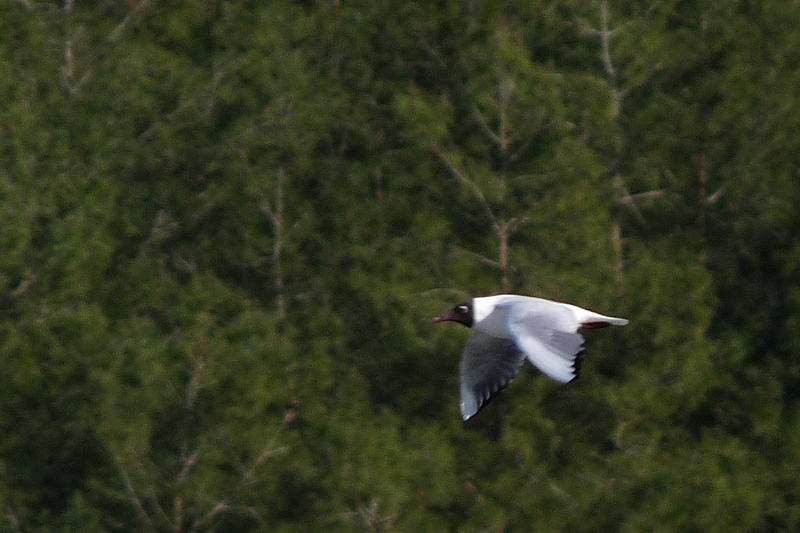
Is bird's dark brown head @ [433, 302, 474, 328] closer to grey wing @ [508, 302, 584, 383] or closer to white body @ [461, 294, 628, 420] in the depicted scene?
white body @ [461, 294, 628, 420]

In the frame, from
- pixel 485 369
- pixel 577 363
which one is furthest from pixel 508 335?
pixel 577 363

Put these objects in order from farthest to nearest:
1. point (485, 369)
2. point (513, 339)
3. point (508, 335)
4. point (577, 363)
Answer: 1. point (485, 369)
2. point (508, 335)
3. point (513, 339)
4. point (577, 363)

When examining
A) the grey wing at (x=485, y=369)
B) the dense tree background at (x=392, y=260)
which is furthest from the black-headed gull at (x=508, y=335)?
the dense tree background at (x=392, y=260)

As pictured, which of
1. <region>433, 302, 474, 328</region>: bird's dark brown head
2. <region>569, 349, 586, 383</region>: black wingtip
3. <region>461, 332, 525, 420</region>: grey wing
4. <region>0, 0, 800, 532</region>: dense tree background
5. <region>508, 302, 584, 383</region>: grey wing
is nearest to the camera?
<region>508, 302, 584, 383</region>: grey wing

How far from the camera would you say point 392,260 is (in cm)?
1773

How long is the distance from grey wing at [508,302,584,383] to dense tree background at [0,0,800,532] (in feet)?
25.3

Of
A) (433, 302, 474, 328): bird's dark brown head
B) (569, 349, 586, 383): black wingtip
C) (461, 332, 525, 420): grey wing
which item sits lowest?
(461, 332, 525, 420): grey wing

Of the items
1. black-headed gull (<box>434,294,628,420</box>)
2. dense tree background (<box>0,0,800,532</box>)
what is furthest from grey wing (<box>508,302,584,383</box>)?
dense tree background (<box>0,0,800,532</box>)

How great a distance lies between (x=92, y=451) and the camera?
1772cm

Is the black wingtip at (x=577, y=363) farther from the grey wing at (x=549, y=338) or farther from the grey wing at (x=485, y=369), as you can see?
the grey wing at (x=485, y=369)

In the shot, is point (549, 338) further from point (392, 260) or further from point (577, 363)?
point (392, 260)

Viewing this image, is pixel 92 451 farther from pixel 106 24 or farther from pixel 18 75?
pixel 106 24

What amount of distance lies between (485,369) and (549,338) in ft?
3.92

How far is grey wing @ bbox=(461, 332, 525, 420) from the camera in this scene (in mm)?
9180
